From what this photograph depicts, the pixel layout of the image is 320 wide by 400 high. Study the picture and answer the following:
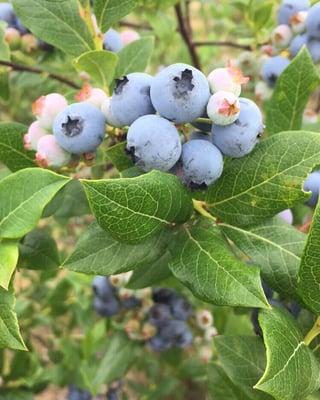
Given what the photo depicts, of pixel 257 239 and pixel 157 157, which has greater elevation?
pixel 157 157

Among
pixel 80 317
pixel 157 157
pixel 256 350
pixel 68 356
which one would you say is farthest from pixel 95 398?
pixel 157 157

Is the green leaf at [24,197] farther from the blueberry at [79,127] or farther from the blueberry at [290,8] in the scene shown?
the blueberry at [290,8]

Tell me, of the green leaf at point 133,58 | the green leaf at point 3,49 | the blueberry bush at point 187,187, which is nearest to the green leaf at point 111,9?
the blueberry bush at point 187,187

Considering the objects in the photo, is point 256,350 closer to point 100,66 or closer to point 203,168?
point 203,168

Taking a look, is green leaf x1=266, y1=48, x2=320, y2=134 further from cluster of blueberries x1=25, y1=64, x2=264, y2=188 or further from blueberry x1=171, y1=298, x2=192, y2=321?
blueberry x1=171, y1=298, x2=192, y2=321

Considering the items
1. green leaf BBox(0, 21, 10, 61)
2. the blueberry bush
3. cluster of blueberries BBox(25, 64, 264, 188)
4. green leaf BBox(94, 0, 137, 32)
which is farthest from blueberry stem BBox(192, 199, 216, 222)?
green leaf BBox(0, 21, 10, 61)
